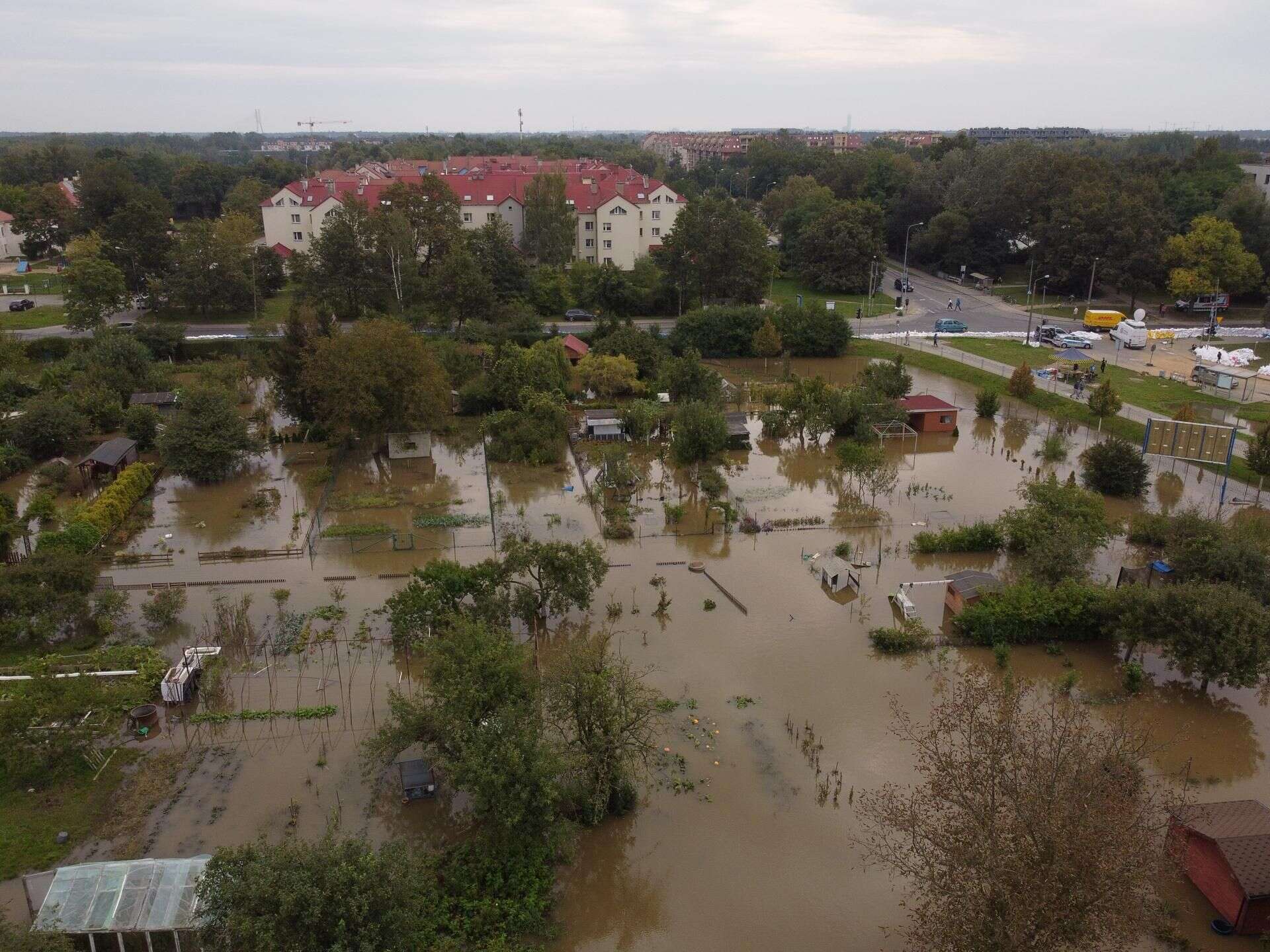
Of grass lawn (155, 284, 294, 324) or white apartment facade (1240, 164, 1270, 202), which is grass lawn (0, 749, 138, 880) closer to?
grass lawn (155, 284, 294, 324)

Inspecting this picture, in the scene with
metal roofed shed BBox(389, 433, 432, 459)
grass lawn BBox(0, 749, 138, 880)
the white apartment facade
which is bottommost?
grass lawn BBox(0, 749, 138, 880)

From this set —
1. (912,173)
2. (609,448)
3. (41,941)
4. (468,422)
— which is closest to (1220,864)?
(41,941)

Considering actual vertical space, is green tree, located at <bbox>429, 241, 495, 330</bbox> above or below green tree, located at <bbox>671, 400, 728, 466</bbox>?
above

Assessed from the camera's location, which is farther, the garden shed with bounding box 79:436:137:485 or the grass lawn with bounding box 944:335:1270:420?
the grass lawn with bounding box 944:335:1270:420

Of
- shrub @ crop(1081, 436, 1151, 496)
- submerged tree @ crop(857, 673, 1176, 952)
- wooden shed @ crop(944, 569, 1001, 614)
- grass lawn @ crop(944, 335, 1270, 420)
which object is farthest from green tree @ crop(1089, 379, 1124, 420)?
submerged tree @ crop(857, 673, 1176, 952)

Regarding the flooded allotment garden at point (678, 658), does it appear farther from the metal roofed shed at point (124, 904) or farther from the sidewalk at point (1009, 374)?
the sidewalk at point (1009, 374)

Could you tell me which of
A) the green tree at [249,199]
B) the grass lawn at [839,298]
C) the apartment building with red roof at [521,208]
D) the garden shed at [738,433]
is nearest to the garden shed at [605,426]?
the garden shed at [738,433]
